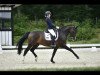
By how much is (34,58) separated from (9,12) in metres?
0.93

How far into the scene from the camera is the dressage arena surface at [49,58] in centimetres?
1114

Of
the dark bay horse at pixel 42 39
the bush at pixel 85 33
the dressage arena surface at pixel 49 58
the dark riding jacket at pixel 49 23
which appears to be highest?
the dark riding jacket at pixel 49 23

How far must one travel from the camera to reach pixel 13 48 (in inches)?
450

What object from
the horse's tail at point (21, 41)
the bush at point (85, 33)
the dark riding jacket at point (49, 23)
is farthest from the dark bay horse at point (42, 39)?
the dark riding jacket at point (49, 23)

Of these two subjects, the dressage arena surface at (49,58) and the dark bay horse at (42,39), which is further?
the dark bay horse at (42,39)

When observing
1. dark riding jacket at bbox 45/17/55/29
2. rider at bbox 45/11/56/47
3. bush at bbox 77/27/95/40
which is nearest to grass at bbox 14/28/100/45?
bush at bbox 77/27/95/40

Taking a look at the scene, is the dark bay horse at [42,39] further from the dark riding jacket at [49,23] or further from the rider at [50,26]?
the dark riding jacket at [49,23]

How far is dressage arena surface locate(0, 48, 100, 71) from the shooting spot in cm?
1114

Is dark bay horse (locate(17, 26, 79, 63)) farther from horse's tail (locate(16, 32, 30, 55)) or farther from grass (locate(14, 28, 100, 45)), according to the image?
grass (locate(14, 28, 100, 45))

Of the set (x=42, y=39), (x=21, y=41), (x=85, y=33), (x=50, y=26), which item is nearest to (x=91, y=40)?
(x=85, y=33)

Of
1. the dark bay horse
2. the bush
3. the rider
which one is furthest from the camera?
the dark bay horse

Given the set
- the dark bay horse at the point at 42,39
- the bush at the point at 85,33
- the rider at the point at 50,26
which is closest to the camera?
the rider at the point at 50,26
